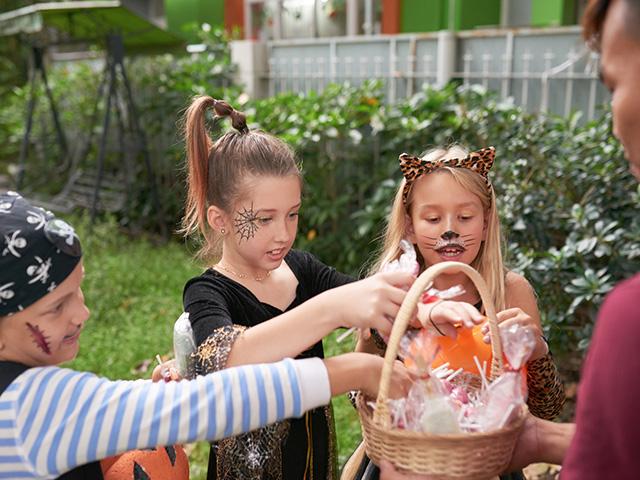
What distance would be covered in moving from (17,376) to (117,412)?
0.79 ft

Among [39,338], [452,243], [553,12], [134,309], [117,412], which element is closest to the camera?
[117,412]

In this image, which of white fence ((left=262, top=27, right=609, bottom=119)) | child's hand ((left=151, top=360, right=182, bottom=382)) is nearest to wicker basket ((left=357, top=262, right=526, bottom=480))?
child's hand ((left=151, top=360, right=182, bottom=382))

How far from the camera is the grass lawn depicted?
157 inches

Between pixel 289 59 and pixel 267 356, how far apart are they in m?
6.52

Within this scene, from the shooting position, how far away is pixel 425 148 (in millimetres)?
5094

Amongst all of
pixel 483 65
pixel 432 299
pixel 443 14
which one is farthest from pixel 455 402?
pixel 443 14

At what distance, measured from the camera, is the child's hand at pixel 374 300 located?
147cm

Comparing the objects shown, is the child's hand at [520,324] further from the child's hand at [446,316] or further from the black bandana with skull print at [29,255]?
the black bandana with skull print at [29,255]

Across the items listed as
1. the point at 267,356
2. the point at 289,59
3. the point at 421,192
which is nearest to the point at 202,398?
the point at 267,356

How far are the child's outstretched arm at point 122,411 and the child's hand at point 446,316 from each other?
0.36 m

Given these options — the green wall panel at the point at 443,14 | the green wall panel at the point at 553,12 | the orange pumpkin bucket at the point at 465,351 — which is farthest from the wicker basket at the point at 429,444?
the green wall panel at the point at 443,14

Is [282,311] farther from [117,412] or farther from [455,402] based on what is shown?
[117,412]

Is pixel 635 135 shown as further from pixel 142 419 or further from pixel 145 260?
pixel 145 260

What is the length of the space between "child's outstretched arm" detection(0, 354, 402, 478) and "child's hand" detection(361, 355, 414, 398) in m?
0.14
